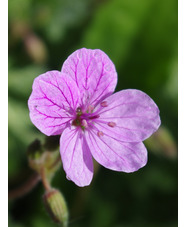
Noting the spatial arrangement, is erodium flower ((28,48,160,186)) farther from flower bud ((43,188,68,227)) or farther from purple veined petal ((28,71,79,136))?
flower bud ((43,188,68,227))

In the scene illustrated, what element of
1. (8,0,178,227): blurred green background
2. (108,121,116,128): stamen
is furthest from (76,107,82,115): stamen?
(8,0,178,227): blurred green background

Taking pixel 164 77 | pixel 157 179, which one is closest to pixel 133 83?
pixel 164 77

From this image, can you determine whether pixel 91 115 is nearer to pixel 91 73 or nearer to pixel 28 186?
pixel 91 73

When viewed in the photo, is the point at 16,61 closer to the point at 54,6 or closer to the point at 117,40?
the point at 54,6

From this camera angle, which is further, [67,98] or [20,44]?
[20,44]

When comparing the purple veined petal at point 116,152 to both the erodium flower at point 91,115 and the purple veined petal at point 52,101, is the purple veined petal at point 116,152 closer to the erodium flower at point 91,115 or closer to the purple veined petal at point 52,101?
the erodium flower at point 91,115

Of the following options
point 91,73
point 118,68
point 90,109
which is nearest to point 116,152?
point 90,109

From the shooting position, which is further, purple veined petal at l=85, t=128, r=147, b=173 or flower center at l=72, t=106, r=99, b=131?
flower center at l=72, t=106, r=99, b=131
